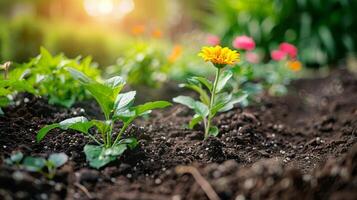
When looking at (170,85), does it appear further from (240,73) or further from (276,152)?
(276,152)

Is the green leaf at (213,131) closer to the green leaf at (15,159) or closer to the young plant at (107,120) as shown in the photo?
the young plant at (107,120)

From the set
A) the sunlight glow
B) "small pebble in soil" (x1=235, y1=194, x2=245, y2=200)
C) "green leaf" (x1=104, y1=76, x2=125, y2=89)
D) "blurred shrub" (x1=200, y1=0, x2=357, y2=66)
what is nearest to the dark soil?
"small pebble in soil" (x1=235, y1=194, x2=245, y2=200)

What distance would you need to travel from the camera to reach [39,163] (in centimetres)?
193

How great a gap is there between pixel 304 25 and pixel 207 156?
4.80 metres

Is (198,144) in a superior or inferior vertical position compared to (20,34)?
inferior

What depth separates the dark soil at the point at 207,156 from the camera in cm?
178

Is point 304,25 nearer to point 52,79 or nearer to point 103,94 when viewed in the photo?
point 52,79

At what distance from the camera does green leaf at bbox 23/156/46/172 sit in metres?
1.92

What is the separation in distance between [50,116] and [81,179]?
1.10 meters

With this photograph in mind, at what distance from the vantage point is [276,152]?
9.11 feet

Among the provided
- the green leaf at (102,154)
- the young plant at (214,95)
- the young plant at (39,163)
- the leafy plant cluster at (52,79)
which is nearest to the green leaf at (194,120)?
the young plant at (214,95)

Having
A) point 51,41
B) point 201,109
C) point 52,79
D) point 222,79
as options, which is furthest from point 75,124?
point 51,41

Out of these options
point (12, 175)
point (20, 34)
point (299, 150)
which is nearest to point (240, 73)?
point (299, 150)

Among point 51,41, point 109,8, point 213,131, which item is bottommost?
point 213,131
